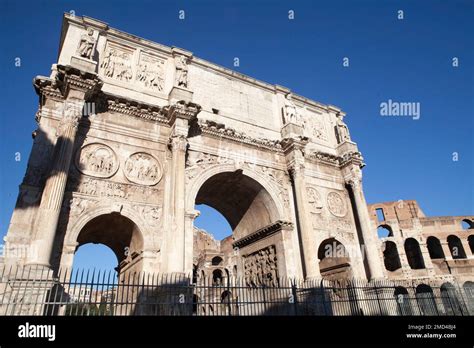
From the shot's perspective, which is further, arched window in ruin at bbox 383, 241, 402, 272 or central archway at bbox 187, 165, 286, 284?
arched window in ruin at bbox 383, 241, 402, 272

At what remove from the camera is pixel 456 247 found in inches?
1236

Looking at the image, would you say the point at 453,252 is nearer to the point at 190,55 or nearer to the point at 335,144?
the point at 335,144

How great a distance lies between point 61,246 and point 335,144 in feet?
42.8

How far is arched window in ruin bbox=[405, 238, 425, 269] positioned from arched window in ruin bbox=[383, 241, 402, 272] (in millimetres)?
2140

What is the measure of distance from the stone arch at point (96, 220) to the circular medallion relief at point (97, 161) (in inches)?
44.8

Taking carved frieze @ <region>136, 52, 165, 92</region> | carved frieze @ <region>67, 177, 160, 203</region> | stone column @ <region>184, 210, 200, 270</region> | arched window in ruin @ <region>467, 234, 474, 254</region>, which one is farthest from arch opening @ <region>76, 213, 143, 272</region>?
arched window in ruin @ <region>467, 234, 474, 254</region>

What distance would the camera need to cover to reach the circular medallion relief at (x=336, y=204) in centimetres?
1448

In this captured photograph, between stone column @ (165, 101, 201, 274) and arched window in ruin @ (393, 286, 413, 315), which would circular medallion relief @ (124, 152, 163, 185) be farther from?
arched window in ruin @ (393, 286, 413, 315)

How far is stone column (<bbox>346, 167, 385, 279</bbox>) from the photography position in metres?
13.1

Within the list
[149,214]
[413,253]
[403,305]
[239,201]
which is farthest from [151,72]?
[413,253]

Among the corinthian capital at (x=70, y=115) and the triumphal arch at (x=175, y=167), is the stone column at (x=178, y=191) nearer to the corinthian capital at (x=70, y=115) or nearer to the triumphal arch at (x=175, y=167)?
the triumphal arch at (x=175, y=167)

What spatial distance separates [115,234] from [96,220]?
1.26 metres

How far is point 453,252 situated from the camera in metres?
31.5
